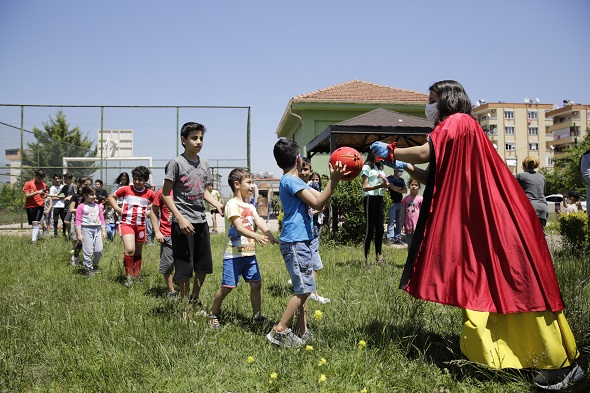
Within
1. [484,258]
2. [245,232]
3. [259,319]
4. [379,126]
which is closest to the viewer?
[484,258]

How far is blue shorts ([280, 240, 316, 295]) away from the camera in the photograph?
385cm

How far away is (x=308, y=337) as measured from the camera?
154 inches

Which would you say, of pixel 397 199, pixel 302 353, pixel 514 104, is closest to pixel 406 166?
pixel 302 353

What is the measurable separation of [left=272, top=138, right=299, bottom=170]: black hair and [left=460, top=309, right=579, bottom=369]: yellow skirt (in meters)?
1.89

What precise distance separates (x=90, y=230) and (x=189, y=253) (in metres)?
3.93

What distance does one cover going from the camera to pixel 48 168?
18.9m

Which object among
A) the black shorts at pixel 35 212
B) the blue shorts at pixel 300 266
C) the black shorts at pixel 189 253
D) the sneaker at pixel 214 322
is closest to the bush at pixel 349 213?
the black shorts at pixel 189 253

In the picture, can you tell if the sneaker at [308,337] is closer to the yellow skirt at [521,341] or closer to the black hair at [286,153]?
the yellow skirt at [521,341]

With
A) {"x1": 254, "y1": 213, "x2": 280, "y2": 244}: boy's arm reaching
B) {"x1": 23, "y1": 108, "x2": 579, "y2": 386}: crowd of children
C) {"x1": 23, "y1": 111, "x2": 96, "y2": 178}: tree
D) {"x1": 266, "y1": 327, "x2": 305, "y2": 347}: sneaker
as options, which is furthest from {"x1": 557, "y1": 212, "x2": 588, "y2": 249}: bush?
{"x1": 23, "y1": 111, "x2": 96, "y2": 178}: tree

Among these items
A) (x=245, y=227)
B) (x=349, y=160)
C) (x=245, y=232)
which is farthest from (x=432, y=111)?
(x=245, y=227)

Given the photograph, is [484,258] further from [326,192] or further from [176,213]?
[176,213]

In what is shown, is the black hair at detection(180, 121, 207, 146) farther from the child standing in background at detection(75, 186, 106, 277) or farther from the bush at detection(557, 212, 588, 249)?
the bush at detection(557, 212, 588, 249)

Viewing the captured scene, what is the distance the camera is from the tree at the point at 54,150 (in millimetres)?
19391

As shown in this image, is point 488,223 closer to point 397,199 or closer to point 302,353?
point 302,353
